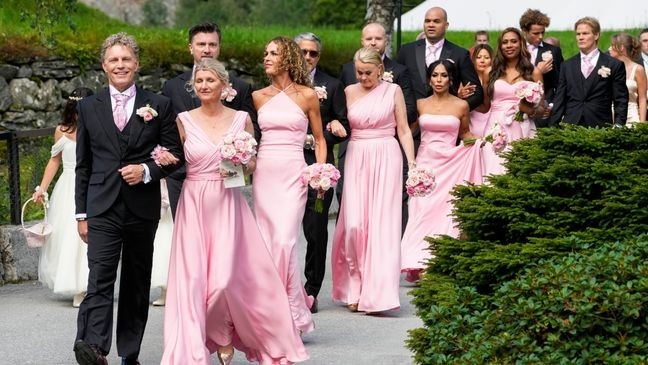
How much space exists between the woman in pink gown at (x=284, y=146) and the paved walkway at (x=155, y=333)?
42 cm

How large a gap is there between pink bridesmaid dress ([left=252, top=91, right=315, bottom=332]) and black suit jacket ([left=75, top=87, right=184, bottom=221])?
55.3 inches

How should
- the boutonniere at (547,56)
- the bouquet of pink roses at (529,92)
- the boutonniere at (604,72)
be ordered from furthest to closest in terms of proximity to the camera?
the boutonniere at (547,56) < the boutonniere at (604,72) < the bouquet of pink roses at (529,92)

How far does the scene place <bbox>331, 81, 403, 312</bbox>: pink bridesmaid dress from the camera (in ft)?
37.4

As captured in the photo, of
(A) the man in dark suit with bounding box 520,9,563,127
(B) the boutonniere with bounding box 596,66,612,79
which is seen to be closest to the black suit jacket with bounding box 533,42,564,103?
(A) the man in dark suit with bounding box 520,9,563,127

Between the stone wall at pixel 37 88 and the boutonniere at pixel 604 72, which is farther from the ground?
the boutonniere at pixel 604 72

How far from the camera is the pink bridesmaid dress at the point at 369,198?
11.4 meters

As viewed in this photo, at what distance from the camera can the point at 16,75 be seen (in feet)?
63.8

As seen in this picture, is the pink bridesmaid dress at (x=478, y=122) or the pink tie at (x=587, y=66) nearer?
the pink bridesmaid dress at (x=478, y=122)

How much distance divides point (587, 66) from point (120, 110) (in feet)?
22.2

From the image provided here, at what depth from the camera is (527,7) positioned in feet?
104

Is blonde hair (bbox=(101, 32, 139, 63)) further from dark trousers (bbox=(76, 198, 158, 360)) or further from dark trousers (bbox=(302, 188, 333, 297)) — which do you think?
dark trousers (bbox=(302, 188, 333, 297))

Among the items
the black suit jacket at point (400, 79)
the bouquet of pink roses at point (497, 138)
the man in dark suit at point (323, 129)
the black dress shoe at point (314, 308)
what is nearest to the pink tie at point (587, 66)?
the black suit jacket at point (400, 79)

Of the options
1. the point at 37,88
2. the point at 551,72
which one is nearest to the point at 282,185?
the point at 551,72

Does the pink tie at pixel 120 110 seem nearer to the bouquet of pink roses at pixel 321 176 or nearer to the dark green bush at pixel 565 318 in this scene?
the bouquet of pink roses at pixel 321 176
